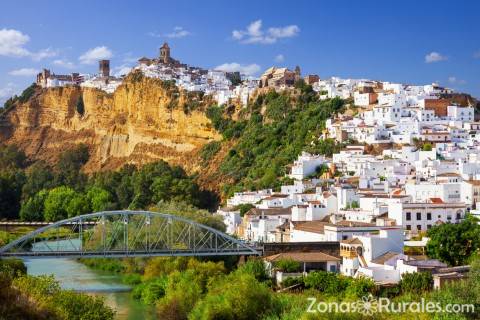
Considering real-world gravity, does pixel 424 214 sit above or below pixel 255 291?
above

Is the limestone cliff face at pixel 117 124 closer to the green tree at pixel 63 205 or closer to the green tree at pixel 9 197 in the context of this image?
the green tree at pixel 63 205

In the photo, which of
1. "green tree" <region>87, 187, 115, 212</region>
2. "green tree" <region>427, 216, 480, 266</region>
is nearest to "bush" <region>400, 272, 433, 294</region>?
"green tree" <region>427, 216, 480, 266</region>

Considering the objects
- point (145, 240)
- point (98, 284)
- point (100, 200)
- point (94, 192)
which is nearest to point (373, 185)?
point (145, 240)

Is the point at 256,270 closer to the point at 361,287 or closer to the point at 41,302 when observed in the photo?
the point at 361,287

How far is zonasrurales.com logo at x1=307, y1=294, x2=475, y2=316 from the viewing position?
17641 mm

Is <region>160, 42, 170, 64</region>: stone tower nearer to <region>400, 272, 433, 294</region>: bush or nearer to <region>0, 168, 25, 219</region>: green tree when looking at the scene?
<region>0, 168, 25, 219</region>: green tree

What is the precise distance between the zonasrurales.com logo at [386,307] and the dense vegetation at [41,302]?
5310mm

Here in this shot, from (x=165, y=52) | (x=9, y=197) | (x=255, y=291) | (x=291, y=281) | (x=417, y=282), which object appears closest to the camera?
(x=255, y=291)

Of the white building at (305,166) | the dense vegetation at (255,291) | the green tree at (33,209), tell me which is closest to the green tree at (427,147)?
the white building at (305,166)

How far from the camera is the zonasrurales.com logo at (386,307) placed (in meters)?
17.6

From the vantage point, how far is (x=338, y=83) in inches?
2450

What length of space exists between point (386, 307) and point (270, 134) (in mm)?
38525

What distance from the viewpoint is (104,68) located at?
92312 millimetres

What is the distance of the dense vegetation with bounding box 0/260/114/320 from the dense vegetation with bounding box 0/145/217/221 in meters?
30.1
